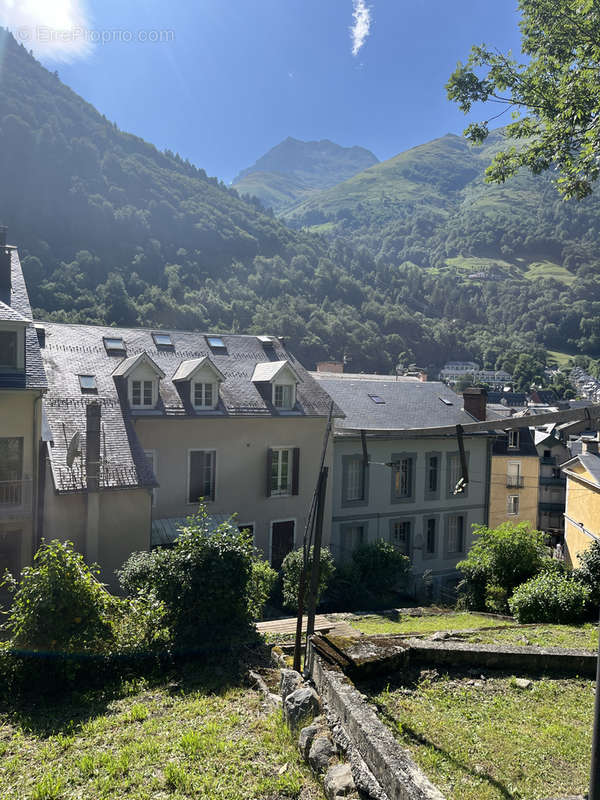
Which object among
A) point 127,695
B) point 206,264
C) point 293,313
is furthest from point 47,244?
point 127,695

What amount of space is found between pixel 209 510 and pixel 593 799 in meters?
18.4

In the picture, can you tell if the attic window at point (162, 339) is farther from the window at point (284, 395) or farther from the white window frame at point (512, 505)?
the white window frame at point (512, 505)

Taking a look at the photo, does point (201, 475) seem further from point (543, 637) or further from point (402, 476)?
point (543, 637)

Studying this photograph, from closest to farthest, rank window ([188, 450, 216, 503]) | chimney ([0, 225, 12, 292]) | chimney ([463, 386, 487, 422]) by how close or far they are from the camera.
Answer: chimney ([0, 225, 12, 292]) < window ([188, 450, 216, 503]) < chimney ([463, 386, 487, 422])

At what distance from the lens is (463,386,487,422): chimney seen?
29656 mm

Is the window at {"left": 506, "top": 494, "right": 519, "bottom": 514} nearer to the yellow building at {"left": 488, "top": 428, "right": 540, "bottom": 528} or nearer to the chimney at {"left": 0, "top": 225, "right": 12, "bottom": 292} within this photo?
the yellow building at {"left": 488, "top": 428, "right": 540, "bottom": 528}

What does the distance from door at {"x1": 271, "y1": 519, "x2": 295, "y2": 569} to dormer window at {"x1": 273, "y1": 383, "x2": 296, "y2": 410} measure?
198 inches

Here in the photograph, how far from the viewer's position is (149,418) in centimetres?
2023

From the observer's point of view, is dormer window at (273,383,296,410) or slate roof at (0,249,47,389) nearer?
slate roof at (0,249,47,389)

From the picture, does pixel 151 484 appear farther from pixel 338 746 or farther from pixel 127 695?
pixel 338 746

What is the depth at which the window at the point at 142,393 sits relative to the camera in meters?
20.6

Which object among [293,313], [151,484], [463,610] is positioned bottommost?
[463,610]

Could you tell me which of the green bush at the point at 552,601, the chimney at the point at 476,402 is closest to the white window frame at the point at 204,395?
the green bush at the point at 552,601

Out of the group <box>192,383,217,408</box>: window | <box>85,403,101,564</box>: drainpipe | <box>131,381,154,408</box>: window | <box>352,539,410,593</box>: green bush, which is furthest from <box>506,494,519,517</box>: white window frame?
<box>85,403,101,564</box>: drainpipe
